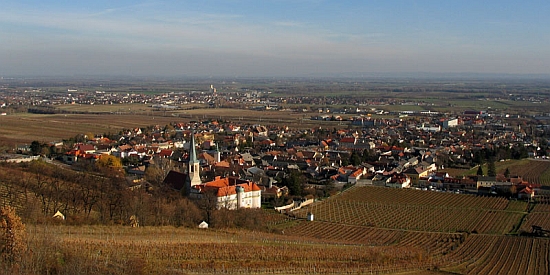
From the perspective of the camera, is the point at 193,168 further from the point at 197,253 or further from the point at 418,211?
the point at 418,211

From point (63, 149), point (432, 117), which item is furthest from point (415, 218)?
point (432, 117)

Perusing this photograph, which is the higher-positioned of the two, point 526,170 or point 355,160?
point 355,160

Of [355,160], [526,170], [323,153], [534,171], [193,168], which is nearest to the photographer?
[193,168]

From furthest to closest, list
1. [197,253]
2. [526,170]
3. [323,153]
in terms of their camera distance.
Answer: [323,153] → [526,170] → [197,253]

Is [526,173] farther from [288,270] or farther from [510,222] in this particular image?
[288,270]

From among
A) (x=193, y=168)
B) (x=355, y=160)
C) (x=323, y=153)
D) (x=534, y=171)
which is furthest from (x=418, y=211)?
(x=323, y=153)

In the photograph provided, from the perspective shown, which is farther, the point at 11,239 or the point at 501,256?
the point at 501,256

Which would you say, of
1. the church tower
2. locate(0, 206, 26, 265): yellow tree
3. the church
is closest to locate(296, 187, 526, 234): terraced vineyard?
the church

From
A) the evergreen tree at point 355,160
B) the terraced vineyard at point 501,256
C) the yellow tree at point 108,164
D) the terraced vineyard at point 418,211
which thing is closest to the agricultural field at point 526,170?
the evergreen tree at point 355,160
